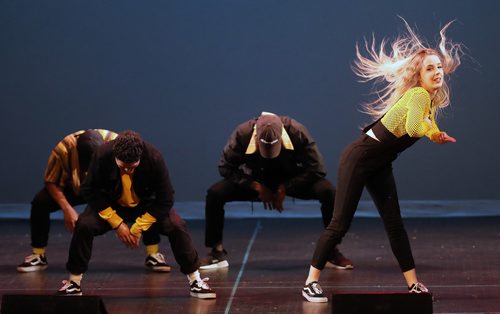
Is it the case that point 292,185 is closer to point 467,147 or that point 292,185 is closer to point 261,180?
point 261,180

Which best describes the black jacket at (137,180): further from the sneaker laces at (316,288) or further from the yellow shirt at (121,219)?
the sneaker laces at (316,288)

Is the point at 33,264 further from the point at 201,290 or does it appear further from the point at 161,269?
the point at 201,290

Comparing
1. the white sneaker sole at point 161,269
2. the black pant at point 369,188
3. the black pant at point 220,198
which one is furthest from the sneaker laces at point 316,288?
the white sneaker sole at point 161,269

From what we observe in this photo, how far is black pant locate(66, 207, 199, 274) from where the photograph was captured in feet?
17.4

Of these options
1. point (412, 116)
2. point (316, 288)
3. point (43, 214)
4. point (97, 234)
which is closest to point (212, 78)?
point (43, 214)

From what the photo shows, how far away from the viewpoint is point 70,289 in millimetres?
5309

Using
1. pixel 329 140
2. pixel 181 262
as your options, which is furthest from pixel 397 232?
pixel 329 140

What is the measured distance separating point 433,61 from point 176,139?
368 cm

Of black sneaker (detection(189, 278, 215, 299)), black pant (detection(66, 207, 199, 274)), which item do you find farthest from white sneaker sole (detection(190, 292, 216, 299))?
black pant (detection(66, 207, 199, 274))

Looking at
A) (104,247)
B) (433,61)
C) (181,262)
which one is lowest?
(104,247)

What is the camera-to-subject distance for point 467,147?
27.0 feet

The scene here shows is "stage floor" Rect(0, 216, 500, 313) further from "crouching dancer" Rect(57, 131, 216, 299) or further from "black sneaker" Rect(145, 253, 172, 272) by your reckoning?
"crouching dancer" Rect(57, 131, 216, 299)

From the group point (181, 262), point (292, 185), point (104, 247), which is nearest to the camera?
point (181, 262)

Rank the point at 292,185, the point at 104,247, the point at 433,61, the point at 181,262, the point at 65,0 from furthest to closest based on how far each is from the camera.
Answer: the point at 65,0
the point at 104,247
the point at 292,185
the point at 181,262
the point at 433,61
